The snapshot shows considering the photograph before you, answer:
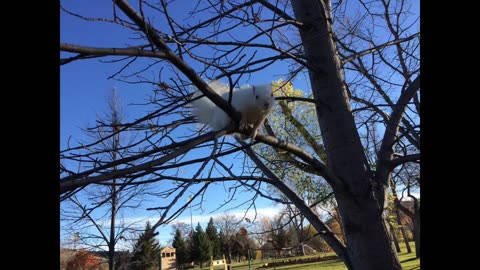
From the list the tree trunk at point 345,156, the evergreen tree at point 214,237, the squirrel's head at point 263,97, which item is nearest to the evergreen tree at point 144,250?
the evergreen tree at point 214,237

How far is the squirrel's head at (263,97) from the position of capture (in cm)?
349

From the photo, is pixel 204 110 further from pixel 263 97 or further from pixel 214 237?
pixel 214 237

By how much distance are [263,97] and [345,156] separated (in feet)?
5.60

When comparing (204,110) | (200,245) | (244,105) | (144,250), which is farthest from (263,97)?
(200,245)

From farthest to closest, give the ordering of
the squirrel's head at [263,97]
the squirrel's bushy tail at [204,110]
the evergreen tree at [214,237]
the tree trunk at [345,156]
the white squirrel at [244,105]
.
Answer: the evergreen tree at [214,237]
the squirrel's head at [263,97]
the white squirrel at [244,105]
the squirrel's bushy tail at [204,110]
the tree trunk at [345,156]

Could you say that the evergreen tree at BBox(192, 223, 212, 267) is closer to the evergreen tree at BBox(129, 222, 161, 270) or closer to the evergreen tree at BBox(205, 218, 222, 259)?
the evergreen tree at BBox(129, 222, 161, 270)

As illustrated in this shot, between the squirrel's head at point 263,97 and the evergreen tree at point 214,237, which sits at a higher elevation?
the squirrel's head at point 263,97

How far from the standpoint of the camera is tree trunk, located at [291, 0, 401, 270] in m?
1.83

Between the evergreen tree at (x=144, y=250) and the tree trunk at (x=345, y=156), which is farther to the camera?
the tree trunk at (x=345, y=156)

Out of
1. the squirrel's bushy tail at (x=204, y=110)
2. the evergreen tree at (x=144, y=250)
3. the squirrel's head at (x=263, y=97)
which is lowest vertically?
the evergreen tree at (x=144, y=250)

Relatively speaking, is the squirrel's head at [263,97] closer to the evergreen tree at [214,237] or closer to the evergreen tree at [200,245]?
the evergreen tree at [214,237]

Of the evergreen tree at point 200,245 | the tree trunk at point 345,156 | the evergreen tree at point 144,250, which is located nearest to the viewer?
the evergreen tree at point 144,250

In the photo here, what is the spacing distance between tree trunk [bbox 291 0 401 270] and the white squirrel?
0.94 meters
